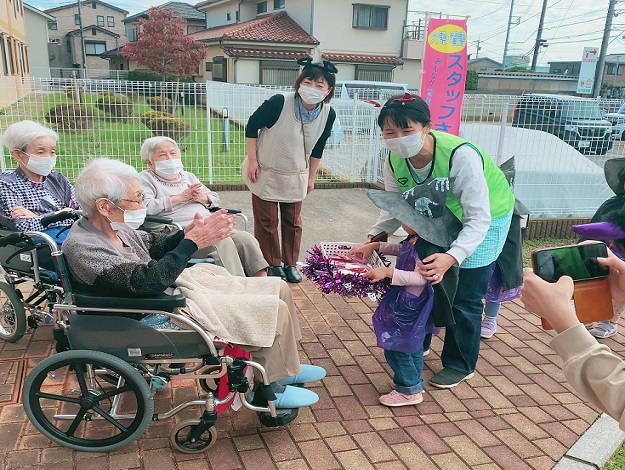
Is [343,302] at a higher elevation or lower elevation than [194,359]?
lower

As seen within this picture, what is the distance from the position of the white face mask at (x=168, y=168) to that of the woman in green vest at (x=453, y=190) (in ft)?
4.83

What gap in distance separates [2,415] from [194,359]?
110 centimetres

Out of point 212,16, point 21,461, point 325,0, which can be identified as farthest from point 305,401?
point 212,16

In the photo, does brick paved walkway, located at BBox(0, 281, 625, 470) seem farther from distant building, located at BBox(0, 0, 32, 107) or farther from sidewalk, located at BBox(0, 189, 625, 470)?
distant building, located at BBox(0, 0, 32, 107)

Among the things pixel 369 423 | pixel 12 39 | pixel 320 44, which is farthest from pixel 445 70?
pixel 12 39

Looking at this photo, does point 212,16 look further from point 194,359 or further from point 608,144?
point 194,359

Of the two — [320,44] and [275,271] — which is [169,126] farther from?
[320,44]

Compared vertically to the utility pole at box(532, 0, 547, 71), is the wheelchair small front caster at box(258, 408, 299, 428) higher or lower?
lower

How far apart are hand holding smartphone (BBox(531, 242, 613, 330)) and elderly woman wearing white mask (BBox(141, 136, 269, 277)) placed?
2.10 m

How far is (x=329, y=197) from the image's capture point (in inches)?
289

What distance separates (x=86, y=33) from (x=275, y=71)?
32152mm

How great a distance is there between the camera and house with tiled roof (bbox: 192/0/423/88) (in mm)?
22219

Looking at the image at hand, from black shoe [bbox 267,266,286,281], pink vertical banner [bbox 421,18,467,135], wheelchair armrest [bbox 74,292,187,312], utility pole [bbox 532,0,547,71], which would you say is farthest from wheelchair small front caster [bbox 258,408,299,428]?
utility pole [bbox 532,0,547,71]

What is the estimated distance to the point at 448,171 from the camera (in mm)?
2590
